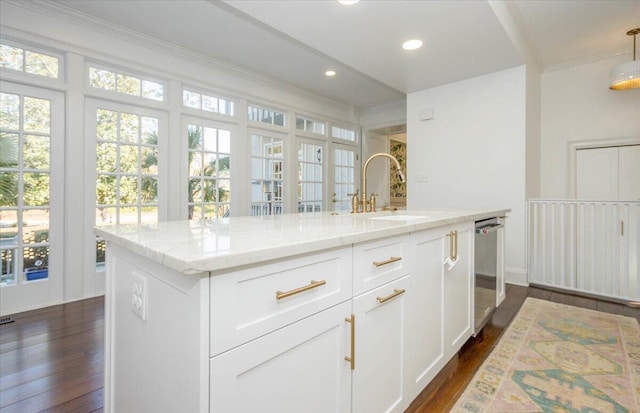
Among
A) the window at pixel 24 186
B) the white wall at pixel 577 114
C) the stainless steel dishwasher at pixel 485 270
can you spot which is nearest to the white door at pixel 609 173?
the white wall at pixel 577 114

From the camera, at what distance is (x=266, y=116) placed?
4.58 m

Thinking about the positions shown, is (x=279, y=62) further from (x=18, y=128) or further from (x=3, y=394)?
(x=3, y=394)

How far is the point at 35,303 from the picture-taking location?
2.77 meters

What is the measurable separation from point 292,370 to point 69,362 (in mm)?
1741

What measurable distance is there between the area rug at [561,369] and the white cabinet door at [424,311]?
0.75 ft

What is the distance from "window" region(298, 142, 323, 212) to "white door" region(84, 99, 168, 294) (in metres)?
2.13

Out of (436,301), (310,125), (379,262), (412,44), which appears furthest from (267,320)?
(310,125)

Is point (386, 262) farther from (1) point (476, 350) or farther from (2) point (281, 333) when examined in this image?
(1) point (476, 350)

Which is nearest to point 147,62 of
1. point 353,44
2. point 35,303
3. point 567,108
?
point 353,44

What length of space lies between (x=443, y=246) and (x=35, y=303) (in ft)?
11.0

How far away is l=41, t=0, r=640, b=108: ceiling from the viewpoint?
99.1 inches

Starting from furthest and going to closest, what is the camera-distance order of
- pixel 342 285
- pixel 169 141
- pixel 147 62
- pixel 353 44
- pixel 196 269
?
1. pixel 169 141
2. pixel 147 62
3. pixel 353 44
4. pixel 342 285
5. pixel 196 269

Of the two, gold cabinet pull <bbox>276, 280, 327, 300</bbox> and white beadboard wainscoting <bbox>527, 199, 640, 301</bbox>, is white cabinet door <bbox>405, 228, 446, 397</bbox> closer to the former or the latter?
gold cabinet pull <bbox>276, 280, 327, 300</bbox>

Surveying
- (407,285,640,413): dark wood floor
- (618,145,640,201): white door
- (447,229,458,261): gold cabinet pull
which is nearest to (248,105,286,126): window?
(447,229,458,261): gold cabinet pull
